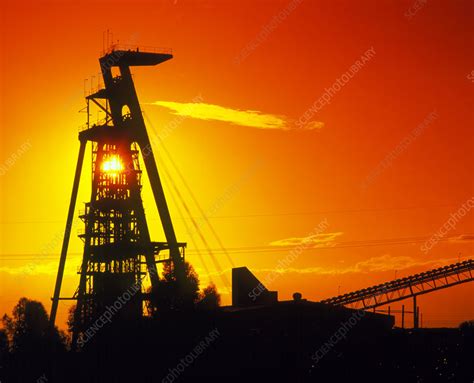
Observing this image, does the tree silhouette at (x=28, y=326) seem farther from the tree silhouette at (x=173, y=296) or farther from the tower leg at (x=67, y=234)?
the tree silhouette at (x=173, y=296)

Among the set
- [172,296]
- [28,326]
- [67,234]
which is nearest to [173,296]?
[172,296]

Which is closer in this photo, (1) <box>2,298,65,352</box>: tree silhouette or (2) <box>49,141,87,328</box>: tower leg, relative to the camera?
(2) <box>49,141,87,328</box>: tower leg

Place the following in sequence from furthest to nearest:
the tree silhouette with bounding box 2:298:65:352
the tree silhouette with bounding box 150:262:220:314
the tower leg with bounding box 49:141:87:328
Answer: the tree silhouette with bounding box 2:298:65:352 → the tower leg with bounding box 49:141:87:328 → the tree silhouette with bounding box 150:262:220:314

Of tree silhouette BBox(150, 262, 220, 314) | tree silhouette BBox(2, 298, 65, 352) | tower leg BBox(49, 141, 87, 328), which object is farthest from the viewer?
tree silhouette BBox(2, 298, 65, 352)

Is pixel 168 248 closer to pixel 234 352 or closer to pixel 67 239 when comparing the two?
pixel 67 239

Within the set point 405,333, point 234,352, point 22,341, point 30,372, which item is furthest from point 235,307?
point 22,341

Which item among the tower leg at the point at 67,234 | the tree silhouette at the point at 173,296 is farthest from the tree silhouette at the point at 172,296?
the tower leg at the point at 67,234

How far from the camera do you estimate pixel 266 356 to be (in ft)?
145

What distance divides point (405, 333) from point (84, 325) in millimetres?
21142

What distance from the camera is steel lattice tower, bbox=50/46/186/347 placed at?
2303 inches

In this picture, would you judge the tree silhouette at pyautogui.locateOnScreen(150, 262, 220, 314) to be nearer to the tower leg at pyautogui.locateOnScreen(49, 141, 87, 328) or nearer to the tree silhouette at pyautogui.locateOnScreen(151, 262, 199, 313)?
the tree silhouette at pyautogui.locateOnScreen(151, 262, 199, 313)

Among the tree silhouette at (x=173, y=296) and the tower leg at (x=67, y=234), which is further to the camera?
the tower leg at (x=67, y=234)

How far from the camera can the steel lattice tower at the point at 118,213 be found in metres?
58.5

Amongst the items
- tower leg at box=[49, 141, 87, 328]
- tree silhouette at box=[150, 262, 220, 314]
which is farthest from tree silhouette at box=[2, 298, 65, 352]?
tree silhouette at box=[150, 262, 220, 314]
